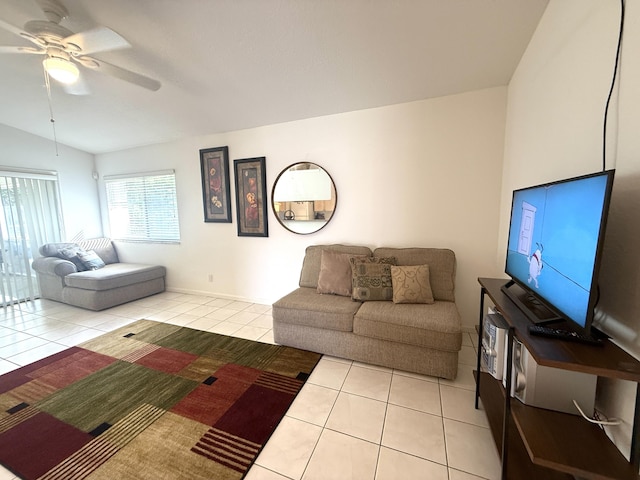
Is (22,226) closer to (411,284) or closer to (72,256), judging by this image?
(72,256)

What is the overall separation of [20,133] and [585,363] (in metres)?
6.51

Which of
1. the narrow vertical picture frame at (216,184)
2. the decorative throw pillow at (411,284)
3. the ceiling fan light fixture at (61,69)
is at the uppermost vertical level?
the ceiling fan light fixture at (61,69)

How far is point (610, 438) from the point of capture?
96 cm

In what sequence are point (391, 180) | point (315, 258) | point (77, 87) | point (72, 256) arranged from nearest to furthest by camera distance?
point (77, 87) → point (391, 180) → point (315, 258) → point (72, 256)

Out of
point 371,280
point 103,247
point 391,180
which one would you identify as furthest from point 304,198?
point 103,247

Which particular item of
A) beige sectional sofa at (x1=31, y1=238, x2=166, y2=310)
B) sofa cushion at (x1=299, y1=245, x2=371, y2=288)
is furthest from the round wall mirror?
beige sectional sofa at (x1=31, y1=238, x2=166, y2=310)

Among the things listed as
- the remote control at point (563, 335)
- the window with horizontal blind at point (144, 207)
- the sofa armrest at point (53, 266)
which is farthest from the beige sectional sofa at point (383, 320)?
the sofa armrest at point (53, 266)

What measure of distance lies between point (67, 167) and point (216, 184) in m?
2.98

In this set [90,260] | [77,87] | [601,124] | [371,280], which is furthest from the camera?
[90,260]

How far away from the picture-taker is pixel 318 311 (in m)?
2.33

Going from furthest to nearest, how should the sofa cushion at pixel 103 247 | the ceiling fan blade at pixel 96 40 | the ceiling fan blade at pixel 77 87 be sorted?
the sofa cushion at pixel 103 247, the ceiling fan blade at pixel 77 87, the ceiling fan blade at pixel 96 40

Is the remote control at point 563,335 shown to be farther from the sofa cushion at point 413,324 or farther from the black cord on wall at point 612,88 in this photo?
the sofa cushion at point 413,324

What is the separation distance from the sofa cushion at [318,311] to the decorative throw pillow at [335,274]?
0.27ft

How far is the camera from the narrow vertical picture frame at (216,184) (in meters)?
3.68
